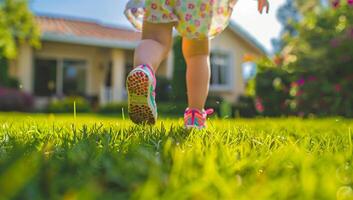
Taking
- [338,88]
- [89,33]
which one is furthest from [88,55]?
[338,88]

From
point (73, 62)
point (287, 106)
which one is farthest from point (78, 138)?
point (73, 62)

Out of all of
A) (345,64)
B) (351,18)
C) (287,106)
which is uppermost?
(351,18)

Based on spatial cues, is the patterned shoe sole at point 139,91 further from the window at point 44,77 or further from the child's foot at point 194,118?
the window at point 44,77

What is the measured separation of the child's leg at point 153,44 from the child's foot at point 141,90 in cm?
10

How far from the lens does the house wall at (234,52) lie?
1858 cm

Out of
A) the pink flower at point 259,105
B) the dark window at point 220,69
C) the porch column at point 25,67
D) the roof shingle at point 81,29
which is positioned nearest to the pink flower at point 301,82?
the pink flower at point 259,105

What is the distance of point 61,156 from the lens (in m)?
1.24

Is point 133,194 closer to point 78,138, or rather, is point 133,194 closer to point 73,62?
point 78,138

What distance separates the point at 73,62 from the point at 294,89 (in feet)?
31.1

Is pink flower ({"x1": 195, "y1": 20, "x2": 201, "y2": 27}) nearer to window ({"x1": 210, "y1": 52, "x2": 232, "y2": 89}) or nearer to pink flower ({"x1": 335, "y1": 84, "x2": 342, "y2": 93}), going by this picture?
pink flower ({"x1": 335, "y1": 84, "x2": 342, "y2": 93})

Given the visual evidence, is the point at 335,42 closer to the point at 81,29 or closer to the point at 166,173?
the point at 166,173

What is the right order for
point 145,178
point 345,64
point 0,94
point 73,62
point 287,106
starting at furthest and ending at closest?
point 73,62, point 0,94, point 287,106, point 345,64, point 145,178

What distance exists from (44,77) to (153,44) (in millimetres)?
13904

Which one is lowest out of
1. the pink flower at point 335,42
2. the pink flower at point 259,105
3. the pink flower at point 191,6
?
the pink flower at point 259,105
